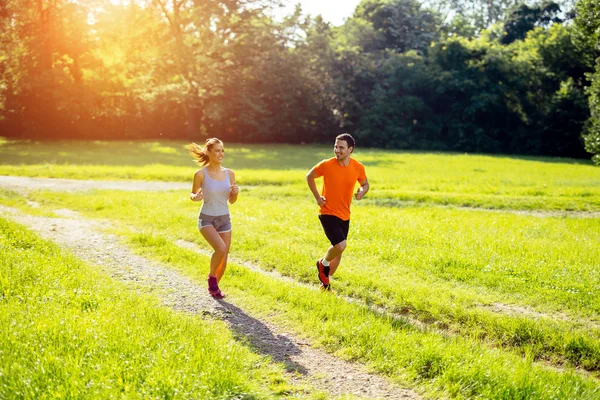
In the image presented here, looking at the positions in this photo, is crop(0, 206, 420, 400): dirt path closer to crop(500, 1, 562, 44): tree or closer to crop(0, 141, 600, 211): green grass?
crop(0, 141, 600, 211): green grass

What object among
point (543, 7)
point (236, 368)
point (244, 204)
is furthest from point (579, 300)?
point (543, 7)

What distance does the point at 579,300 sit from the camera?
7.93m

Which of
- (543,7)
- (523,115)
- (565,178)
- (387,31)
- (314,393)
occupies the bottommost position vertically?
(314,393)

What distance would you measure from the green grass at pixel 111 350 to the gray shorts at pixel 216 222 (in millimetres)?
1258

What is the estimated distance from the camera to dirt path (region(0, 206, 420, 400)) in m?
5.35

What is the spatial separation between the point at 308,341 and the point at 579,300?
13.9ft

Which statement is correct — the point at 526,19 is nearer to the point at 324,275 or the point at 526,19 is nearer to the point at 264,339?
the point at 324,275

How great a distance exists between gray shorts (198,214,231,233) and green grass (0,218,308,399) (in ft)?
4.13

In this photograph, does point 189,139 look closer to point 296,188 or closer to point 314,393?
point 296,188

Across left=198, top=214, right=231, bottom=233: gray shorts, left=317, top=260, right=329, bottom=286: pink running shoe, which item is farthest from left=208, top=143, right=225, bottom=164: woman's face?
left=317, top=260, right=329, bottom=286: pink running shoe

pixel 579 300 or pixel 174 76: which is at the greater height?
pixel 174 76

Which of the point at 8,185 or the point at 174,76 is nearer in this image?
the point at 8,185

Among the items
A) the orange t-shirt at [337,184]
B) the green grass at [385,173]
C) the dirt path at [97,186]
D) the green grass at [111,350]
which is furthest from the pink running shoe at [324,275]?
the dirt path at [97,186]

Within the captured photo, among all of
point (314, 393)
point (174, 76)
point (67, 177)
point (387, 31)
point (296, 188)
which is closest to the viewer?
point (314, 393)
